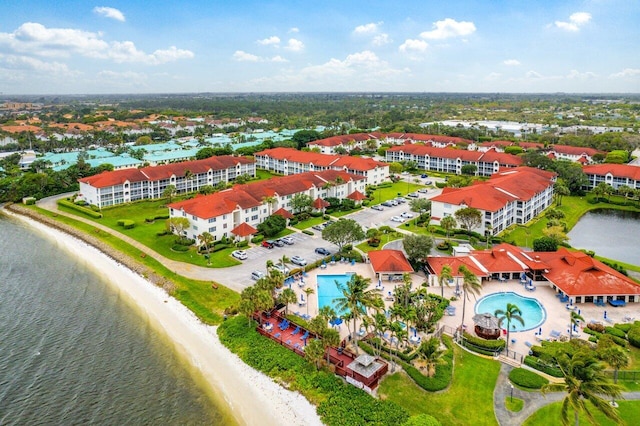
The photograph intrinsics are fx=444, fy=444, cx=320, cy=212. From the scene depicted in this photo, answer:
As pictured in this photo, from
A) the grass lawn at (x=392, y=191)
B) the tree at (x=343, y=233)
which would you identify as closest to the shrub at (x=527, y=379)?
the tree at (x=343, y=233)

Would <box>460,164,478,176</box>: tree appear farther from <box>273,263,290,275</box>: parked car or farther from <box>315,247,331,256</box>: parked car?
<box>273,263,290,275</box>: parked car

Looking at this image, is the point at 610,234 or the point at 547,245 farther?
the point at 610,234

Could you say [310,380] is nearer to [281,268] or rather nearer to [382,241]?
[281,268]

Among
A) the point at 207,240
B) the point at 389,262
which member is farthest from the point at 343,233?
the point at 207,240

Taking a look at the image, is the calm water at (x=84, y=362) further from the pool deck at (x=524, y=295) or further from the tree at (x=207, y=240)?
the pool deck at (x=524, y=295)

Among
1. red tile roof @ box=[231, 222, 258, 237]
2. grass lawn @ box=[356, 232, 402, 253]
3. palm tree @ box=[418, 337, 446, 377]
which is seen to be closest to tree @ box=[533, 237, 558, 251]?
grass lawn @ box=[356, 232, 402, 253]

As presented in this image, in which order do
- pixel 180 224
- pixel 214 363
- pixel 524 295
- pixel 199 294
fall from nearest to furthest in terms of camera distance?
pixel 214 363 → pixel 524 295 → pixel 199 294 → pixel 180 224

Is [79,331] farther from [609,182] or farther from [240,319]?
[609,182]
